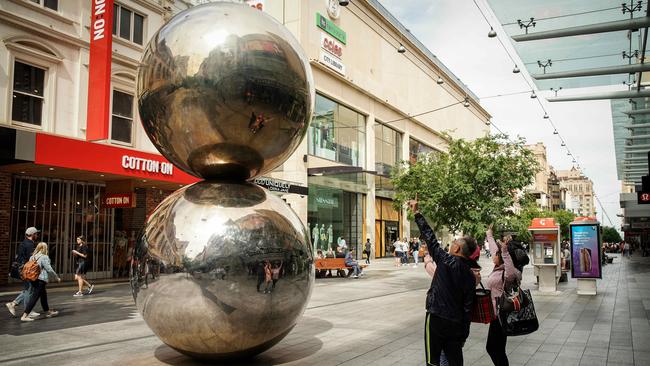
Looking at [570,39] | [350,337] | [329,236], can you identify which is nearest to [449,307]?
[350,337]

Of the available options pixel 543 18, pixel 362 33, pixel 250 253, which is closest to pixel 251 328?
pixel 250 253

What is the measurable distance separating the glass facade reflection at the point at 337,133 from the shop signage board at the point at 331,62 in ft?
6.20

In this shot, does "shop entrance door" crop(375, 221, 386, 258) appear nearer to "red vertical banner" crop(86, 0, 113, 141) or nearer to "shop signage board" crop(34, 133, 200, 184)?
"shop signage board" crop(34, 133, 200, 184)

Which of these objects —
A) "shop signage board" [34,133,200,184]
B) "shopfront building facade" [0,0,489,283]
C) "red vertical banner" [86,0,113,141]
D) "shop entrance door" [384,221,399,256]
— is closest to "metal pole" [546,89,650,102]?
"shopfront building facade" [0,0,489,283]

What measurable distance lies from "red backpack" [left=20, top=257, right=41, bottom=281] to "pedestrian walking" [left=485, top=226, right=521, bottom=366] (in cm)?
872

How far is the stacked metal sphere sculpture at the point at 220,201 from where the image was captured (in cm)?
529

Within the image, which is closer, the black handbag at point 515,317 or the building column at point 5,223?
the black handbag at point 515,317

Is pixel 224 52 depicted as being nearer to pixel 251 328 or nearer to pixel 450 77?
pixel 251 328

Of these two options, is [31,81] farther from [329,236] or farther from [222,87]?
[329,236]

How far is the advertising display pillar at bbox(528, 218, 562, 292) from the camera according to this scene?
51.8ft

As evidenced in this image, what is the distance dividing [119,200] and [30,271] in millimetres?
7601

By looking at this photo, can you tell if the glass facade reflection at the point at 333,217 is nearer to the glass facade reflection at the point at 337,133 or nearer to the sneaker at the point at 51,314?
the glass facade reflection at the point at 337,133

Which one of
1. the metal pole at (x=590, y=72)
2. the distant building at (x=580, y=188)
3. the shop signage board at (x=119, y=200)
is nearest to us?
the metal pole at (x=590, y=72)

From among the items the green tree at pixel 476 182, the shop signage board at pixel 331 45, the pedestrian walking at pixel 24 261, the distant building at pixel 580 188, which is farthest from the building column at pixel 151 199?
the distant building at pixel 580 188
